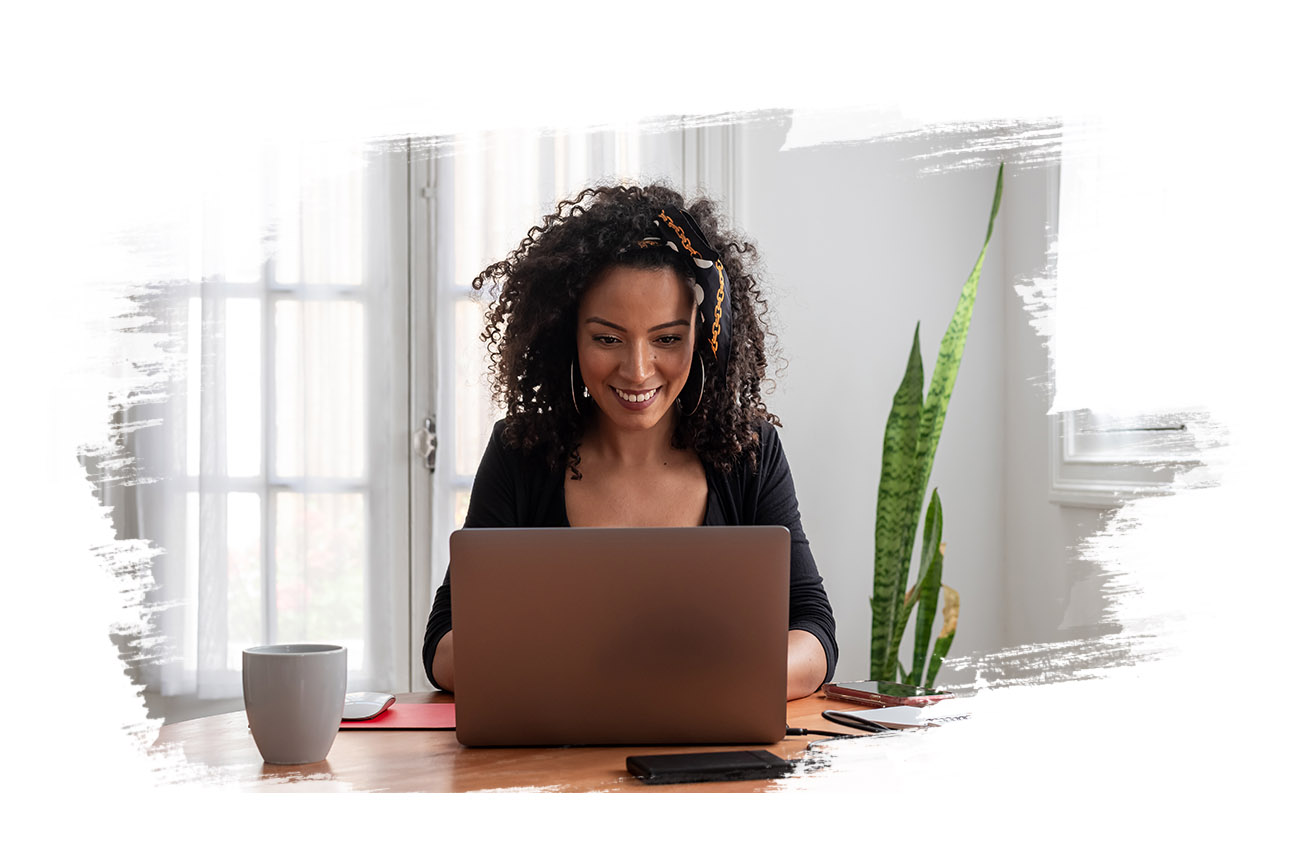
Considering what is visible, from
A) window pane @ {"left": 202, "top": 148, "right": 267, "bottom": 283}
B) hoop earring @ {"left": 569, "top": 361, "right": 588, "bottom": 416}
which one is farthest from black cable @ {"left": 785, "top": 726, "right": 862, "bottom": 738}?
window pane @ {"left": 202, "top": 148, "right": 267, "bottom": 283}

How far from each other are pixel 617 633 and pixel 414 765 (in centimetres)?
22

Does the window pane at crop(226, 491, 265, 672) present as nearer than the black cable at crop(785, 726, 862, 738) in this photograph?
No

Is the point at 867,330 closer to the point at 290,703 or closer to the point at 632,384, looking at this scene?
the point at 632,384

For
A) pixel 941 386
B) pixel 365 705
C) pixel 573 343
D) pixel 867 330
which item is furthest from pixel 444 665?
pixel 867 330

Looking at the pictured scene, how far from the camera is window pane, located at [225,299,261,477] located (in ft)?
9.30

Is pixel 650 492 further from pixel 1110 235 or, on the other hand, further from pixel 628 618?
pixel 1110 235

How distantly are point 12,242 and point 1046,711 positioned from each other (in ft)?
7.78

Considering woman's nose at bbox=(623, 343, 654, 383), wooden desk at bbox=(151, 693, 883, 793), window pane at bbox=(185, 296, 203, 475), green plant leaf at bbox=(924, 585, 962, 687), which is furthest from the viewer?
window pane at bbox=(185, 296, 203, 475)

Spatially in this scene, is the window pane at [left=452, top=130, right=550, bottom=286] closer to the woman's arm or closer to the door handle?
the door handle

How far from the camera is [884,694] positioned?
4.18ft

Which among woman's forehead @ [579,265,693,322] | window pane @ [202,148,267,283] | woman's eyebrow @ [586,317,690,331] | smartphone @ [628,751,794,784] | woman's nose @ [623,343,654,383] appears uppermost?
window pane @ [202,148,267,283]

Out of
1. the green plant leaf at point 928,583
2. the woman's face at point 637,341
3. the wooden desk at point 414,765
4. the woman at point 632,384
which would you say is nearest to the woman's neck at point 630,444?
the woman at point 632,384

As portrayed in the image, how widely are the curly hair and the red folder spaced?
59 cm

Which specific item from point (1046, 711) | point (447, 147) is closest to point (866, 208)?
point (447, 147)
